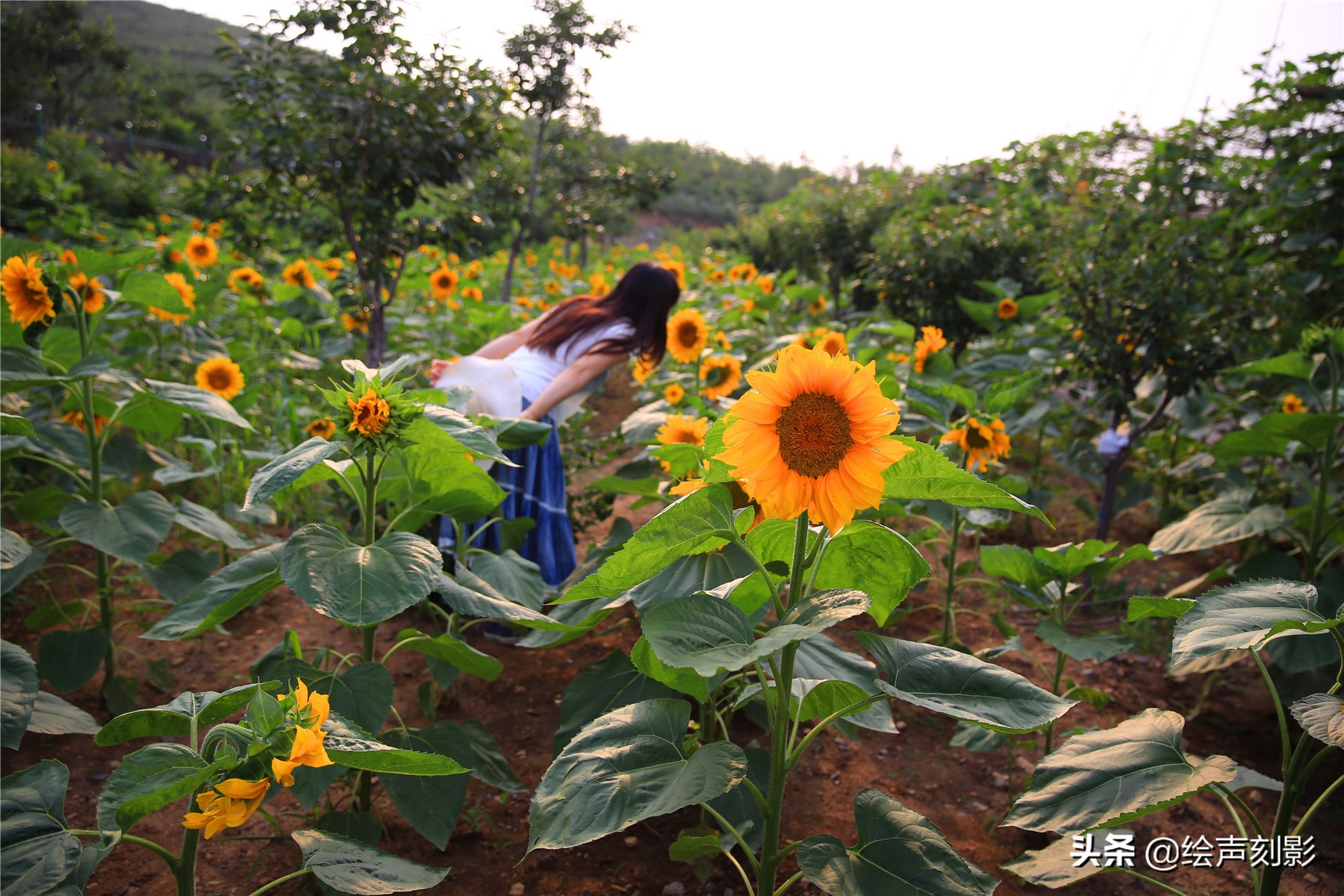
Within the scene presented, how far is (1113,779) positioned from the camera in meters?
1.27

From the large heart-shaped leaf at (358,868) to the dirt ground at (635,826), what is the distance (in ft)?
0.71

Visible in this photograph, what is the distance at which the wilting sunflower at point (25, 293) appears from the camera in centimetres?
202

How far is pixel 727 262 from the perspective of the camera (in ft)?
39.3

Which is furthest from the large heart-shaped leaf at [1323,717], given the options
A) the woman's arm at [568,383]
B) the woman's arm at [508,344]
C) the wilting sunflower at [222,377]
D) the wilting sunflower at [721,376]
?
the wilting sunflower at [222,377]

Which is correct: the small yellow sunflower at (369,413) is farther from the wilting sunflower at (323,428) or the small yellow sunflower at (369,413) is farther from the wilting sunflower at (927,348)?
the wilting sunflower at (927,348)

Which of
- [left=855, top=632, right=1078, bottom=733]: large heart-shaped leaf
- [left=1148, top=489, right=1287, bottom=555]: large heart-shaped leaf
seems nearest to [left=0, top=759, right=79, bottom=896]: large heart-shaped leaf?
[left=855, top=632, right=1078, bottom=733]: large heart-shaped leaf

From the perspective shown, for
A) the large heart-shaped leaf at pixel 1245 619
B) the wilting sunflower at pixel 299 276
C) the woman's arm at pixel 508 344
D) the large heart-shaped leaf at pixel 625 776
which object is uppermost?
the wilting sunflower at pixel 299 276

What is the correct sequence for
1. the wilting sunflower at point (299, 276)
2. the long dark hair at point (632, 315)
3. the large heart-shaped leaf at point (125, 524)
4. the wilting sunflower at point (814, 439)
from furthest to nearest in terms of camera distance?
the wilting sunflower at point (299, 276)
the long dark hair at point (632, 315)
the large heart-shaped leaf at point (125, 524)
the wilting sunflower at point (814, 439)

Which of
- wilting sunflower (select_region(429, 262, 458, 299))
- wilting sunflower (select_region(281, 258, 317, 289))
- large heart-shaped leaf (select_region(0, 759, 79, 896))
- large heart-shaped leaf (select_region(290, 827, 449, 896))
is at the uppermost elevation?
wilting sunflower (select_region(429, 262, 458, 299))

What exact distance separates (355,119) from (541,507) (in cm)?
238

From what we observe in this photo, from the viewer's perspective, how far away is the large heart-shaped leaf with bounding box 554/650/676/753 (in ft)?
5.70

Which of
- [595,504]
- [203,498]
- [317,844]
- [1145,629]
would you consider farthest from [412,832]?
[1145,629]

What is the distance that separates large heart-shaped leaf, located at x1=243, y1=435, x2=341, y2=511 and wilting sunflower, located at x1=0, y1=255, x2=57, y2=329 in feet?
3.62

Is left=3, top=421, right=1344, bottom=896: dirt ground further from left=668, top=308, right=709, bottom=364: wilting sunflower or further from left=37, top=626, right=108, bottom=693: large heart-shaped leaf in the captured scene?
left=668, top=308, right=709, bottom=364: wilting sunflower
